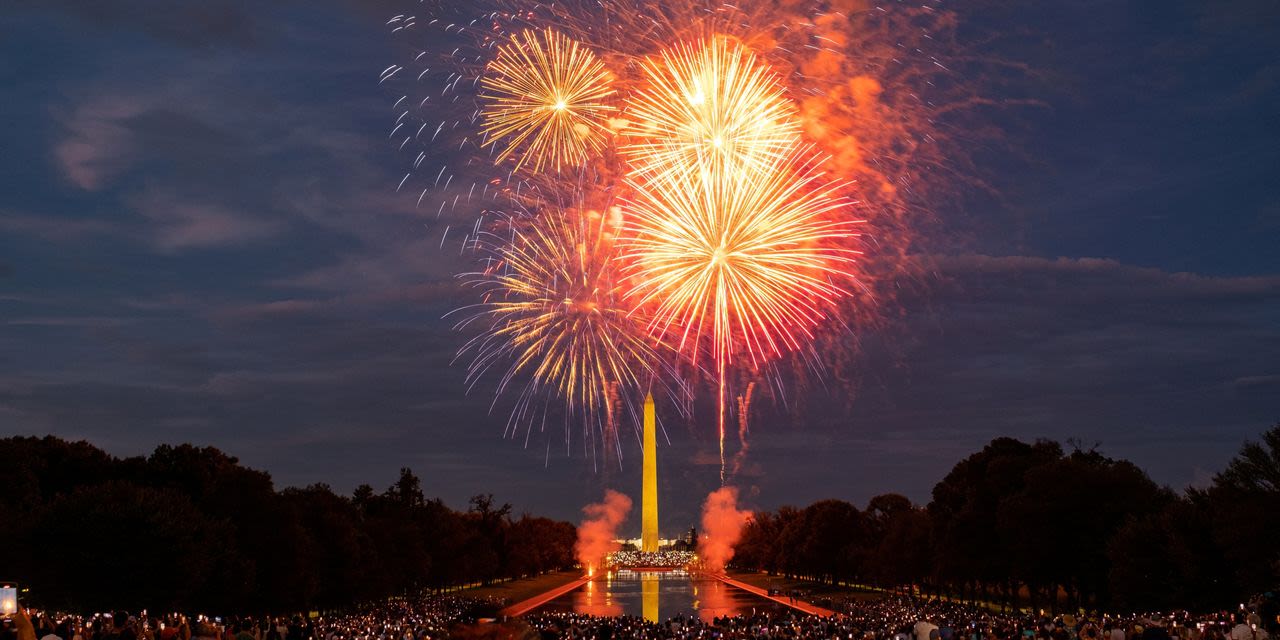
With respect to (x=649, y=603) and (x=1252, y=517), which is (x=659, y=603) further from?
(x=1252, y=517)

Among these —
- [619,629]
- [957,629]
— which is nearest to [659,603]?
[619,629]

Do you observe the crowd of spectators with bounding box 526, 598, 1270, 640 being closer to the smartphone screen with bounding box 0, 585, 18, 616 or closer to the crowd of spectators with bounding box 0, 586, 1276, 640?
the crowd of spectators with bounding box 0, 586, 1276, 640

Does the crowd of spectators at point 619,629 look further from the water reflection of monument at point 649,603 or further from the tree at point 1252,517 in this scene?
the water reflection of monument at point 649,603

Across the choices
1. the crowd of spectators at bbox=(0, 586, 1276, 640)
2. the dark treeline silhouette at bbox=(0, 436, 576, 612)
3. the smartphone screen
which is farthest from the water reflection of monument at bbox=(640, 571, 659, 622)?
the smartphone screen

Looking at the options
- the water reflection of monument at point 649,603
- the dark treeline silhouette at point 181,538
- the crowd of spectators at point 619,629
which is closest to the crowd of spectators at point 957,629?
the crowd of spectators at point 619,629

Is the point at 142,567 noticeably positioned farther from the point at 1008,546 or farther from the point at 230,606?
the point at 1008,546

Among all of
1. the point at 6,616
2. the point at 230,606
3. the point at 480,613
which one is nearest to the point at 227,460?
the point at 230,606

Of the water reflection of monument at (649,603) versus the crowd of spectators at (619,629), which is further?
the water reflection of monument at (649,603)
